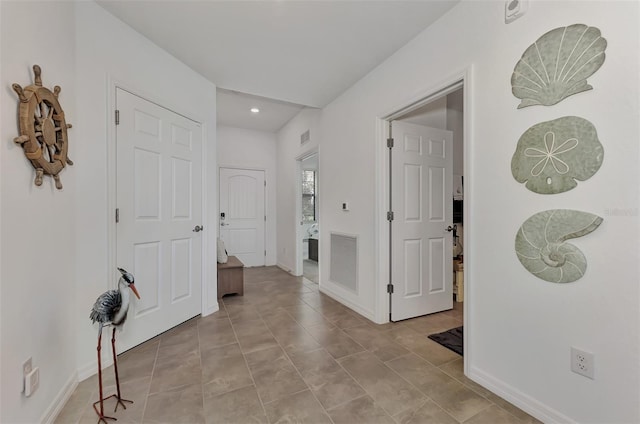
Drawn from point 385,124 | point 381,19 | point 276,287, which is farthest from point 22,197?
point 276,287

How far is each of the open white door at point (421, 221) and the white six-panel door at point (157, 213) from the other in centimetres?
205

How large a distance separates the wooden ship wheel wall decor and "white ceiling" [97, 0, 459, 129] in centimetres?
97

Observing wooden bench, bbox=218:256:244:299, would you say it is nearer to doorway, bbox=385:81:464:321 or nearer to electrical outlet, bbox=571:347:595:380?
doorway, bbox=385:81:464:321

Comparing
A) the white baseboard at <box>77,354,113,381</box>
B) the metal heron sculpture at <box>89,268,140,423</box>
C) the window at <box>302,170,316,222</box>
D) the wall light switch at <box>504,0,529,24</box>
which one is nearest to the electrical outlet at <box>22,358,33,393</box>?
the metal heron sculpture at <box>89,268,140,423</box>

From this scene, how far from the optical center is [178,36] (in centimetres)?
230

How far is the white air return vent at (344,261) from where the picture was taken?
10.4 feet

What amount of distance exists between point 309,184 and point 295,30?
211 inches

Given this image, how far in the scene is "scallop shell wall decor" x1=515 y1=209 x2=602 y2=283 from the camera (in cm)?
132

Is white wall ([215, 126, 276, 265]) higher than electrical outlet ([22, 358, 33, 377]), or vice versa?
white wall ([215, 126, 276, 265])

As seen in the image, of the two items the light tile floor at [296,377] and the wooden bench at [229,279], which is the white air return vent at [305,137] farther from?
the light tile floor at [296,377]

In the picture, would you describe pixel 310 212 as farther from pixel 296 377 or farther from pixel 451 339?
pixel 296 377

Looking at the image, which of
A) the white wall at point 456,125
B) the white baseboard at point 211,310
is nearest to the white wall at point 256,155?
the white baseboard at point 211,310

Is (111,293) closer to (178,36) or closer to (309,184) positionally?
(178,36)

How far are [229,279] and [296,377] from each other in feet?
6.59
